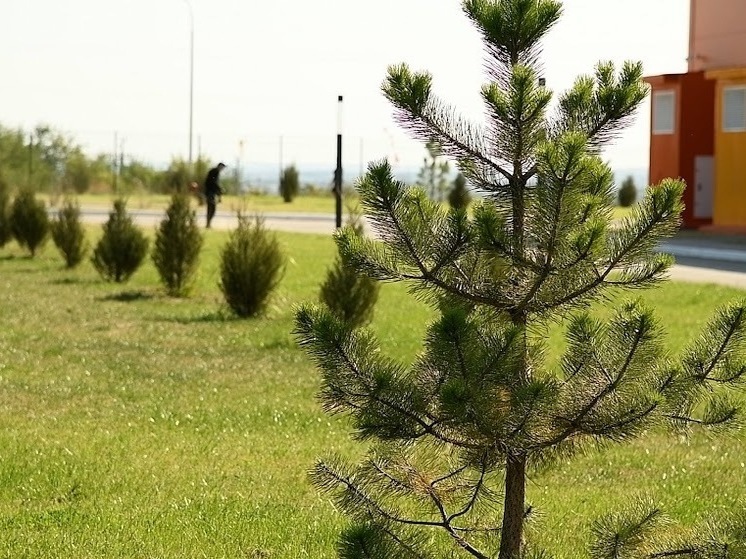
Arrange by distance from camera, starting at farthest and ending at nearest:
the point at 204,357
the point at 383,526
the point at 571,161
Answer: the point at 204,357
the point at 383,526
the point at 571,161

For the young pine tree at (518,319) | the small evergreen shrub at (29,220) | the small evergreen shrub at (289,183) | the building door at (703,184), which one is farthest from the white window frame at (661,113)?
the young pine tree at (518,319)

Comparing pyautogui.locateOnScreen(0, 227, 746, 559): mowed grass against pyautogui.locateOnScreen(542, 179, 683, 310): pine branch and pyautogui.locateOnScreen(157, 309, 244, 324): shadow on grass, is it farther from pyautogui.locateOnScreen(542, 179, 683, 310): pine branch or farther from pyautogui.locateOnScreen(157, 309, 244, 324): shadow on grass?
pyautogui.locateOnScreen(542, 179, 683, 310): pine branch

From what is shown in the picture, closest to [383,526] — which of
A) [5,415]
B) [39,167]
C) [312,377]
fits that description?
[5,415]

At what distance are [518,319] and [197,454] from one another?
392cm

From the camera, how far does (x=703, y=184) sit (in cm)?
2791

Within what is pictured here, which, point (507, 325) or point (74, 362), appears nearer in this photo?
point (507, 325)

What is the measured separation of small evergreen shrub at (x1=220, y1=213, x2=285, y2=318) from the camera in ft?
46.7

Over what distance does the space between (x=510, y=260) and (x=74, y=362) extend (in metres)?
7.70

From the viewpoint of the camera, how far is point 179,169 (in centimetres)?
4022

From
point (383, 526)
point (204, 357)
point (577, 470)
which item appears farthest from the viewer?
point (204, 357)

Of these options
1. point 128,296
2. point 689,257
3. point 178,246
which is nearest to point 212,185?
point 689,257

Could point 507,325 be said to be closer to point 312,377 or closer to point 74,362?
point 312,377

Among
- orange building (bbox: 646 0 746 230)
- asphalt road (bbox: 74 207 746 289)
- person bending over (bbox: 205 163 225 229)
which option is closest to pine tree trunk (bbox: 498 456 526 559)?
asphalt road (bbox: 74 207 746 289)

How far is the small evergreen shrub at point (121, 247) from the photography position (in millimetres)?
18109
